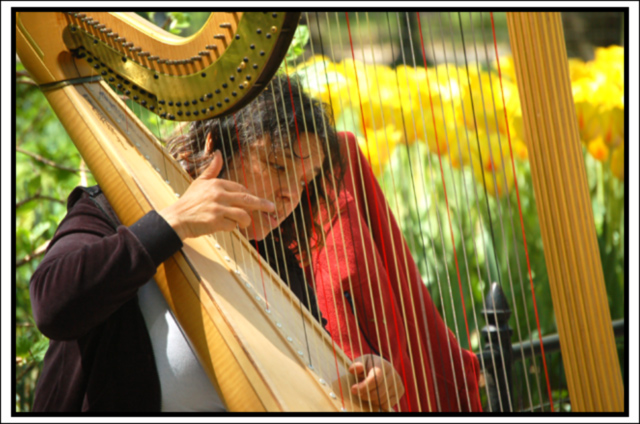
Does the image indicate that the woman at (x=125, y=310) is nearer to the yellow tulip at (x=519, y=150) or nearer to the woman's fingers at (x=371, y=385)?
the woman's fingers at (x=371, y=385)

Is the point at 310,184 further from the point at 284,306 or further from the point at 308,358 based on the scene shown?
the point at 308,358

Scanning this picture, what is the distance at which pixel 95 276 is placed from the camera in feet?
3.63

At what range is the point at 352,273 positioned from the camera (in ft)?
5.04

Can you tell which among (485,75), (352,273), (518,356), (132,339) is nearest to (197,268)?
(132,339)

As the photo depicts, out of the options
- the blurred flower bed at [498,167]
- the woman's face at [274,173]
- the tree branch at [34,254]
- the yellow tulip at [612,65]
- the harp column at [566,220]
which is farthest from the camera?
the yellow tulip at [612,65]

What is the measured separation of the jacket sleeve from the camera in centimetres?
111

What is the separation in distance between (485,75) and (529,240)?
2.25 feet

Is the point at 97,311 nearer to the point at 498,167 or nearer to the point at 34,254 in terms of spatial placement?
the point at 34,254

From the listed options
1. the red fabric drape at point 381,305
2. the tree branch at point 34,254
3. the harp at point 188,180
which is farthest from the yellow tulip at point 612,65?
the tree branch at point 34,254

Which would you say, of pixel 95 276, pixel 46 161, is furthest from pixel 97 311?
pixel 46 161

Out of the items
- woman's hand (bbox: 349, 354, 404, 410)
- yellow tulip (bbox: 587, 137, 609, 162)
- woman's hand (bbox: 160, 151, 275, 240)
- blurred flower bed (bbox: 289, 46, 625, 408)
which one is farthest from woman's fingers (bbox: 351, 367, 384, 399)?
yellow tulip (bbox: 587, 137, 609, 162)

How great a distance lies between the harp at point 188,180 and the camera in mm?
874

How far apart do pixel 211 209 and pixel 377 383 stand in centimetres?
40

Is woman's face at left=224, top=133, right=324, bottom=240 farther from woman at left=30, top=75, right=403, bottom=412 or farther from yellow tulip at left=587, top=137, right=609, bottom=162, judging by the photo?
yellow tulip at left=587, top=137, right=609, bottom=162
